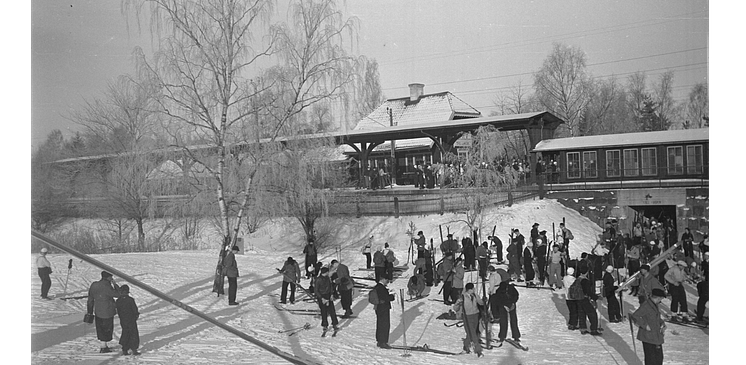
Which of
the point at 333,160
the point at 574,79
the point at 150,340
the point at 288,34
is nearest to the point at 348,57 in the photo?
the point at 288,34

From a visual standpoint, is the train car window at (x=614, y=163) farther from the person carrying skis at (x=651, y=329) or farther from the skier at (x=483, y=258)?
the person carrying skis at (x=651, y=329)

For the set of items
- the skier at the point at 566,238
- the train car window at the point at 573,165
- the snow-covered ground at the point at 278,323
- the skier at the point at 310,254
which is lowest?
the snow-covered ground at the point at 278,323

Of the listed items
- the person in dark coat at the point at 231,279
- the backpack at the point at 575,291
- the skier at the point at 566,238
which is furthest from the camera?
the skier at the point at 566,238

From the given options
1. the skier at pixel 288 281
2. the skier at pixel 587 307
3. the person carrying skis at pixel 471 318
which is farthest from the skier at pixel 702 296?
the skier at pixel 288 281

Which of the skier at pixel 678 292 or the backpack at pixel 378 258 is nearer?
the skier at pixel 678 292

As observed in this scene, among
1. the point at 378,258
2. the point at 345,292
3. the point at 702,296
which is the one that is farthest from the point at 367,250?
the point at 702,296

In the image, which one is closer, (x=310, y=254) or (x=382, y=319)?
(x=382, y=319)

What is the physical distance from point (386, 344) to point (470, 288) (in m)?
0.71

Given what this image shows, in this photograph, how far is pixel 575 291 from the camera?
342cm

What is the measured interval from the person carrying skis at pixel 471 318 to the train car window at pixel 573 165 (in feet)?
5.55

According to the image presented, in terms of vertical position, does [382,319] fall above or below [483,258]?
below

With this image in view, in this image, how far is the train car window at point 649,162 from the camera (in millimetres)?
3766

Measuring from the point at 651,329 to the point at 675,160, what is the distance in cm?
161

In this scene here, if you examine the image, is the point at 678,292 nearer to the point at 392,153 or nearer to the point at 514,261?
the point at 514,261
